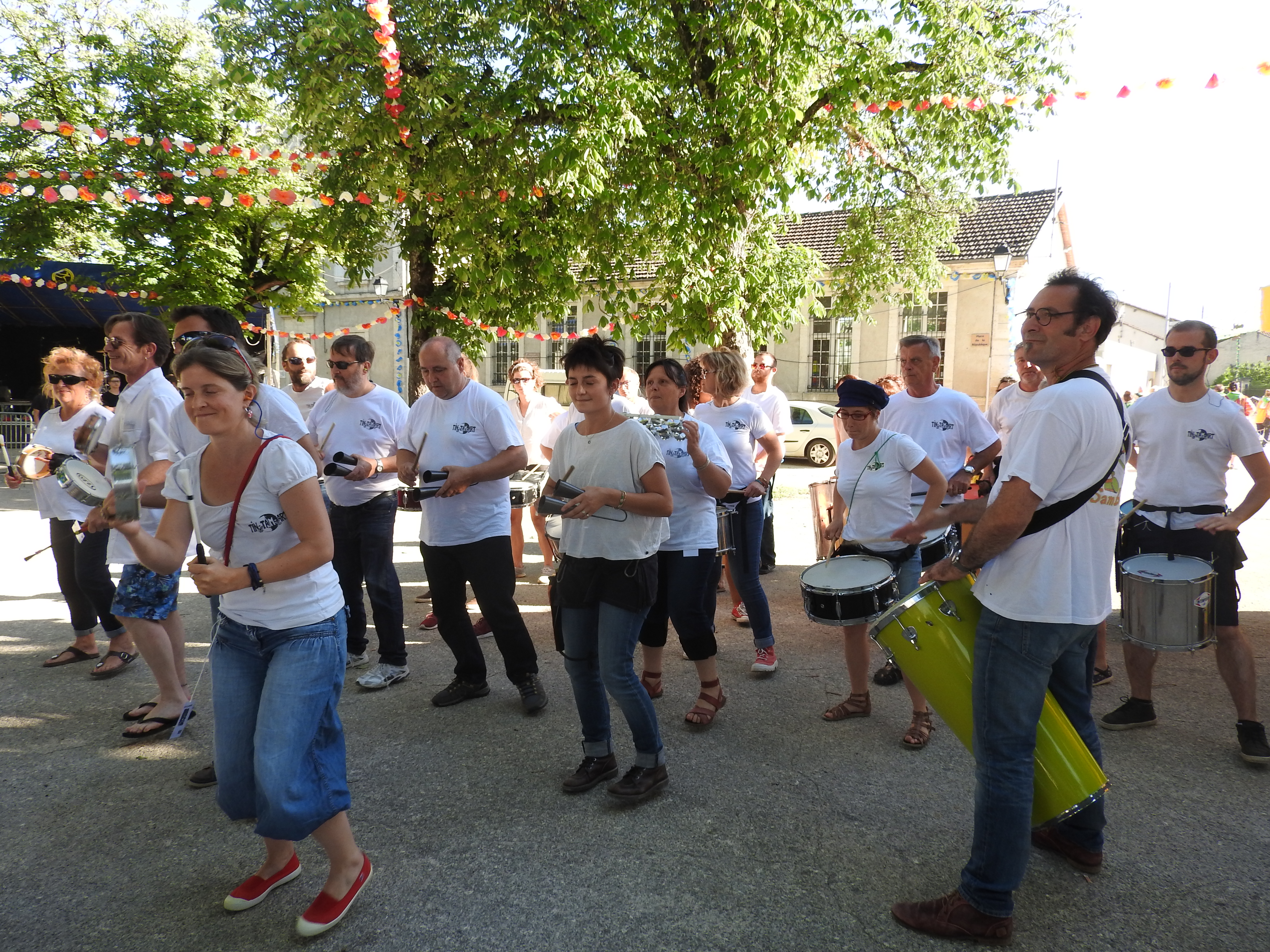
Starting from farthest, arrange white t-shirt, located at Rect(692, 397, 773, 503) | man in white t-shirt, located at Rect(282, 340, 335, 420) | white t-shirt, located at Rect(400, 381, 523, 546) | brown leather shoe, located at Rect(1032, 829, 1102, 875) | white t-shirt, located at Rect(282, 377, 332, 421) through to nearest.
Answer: white t-shirt, located at Rect(282, 377, 332, 421) → man in white t-shirt, located at Rect(282, 340, 335, 420) → white t-shirt, located at Rect(692, 397, 773, 503) → white t-shirt, located at Rect(400, 381, 523, 546) → brown leather shoe, located at Rect(1032, 829, 1102, 875)

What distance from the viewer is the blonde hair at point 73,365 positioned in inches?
195

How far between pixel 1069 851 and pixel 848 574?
132 cm

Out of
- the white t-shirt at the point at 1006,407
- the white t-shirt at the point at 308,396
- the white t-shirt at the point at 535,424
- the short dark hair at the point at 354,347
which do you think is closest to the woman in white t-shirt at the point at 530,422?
the white t-shirt at the point at 535,424

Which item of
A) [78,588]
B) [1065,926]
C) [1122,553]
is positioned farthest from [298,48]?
[1065,926]

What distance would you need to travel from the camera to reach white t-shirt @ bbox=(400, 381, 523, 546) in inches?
175

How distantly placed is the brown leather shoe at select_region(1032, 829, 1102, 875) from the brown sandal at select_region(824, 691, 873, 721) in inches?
51.2

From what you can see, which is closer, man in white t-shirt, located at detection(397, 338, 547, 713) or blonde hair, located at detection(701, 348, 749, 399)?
man in white t-shirt, located at detection(397, 338, 547, 713)

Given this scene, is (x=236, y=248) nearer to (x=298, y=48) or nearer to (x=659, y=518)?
(x=298, y=48)

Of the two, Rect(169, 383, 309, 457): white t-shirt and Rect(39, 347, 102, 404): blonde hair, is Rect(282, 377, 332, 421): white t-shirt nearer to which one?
Rect(39, 347, 102, 404): blonde hair

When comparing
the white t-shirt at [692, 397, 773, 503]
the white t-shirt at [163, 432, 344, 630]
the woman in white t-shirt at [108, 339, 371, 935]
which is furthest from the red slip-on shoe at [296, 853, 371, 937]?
the white t-shirt at [692, 397, 773, 503]

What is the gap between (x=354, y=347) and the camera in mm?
4891

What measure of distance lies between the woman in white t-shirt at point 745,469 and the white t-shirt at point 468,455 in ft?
3.99

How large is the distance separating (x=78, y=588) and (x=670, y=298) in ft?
24.8

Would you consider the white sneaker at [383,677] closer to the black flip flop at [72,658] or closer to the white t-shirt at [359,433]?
the white t-shirt at [359,433]
